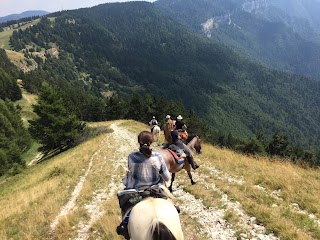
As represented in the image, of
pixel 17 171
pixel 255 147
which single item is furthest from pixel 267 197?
pixel 255 147

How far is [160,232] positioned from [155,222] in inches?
8.4

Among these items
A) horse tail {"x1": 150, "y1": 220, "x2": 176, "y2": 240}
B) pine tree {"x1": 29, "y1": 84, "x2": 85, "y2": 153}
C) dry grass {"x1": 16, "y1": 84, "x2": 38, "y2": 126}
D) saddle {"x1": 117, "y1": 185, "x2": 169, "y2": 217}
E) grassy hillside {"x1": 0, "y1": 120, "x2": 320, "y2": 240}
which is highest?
horse tail {"x1": 150, "y1": 220, "x2": 176, "y2": 240}

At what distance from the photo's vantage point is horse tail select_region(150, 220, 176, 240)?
6.09 metres

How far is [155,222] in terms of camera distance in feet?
20.3

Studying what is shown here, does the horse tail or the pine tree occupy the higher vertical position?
the horse tail

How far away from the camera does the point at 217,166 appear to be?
20297 millimetres

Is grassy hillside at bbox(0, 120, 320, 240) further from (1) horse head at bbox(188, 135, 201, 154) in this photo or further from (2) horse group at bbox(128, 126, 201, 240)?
(2) horse group at bbox(128, 126, 201, 240)

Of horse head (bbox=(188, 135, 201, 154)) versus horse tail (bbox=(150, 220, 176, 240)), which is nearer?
horse tail (bbox=(150, 220, 176, 240))

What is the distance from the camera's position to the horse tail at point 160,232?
6090 millimetres

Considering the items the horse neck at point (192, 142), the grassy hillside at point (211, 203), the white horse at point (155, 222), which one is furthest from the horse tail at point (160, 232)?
the horse neck at point (192, 142)

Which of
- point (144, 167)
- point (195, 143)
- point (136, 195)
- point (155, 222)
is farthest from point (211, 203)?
point (155, 222)

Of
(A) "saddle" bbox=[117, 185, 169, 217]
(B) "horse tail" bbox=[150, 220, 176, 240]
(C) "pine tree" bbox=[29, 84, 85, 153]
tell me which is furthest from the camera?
(C) "pine tree" bbox=[29, 84, 85, 153]

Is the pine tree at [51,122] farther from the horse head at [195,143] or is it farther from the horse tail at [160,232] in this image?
the horse tail at [160,232]

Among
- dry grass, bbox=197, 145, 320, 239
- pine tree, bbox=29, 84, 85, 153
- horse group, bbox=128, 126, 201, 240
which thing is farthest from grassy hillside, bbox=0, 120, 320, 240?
pine tree, bbox=29, 84, 85, 153
